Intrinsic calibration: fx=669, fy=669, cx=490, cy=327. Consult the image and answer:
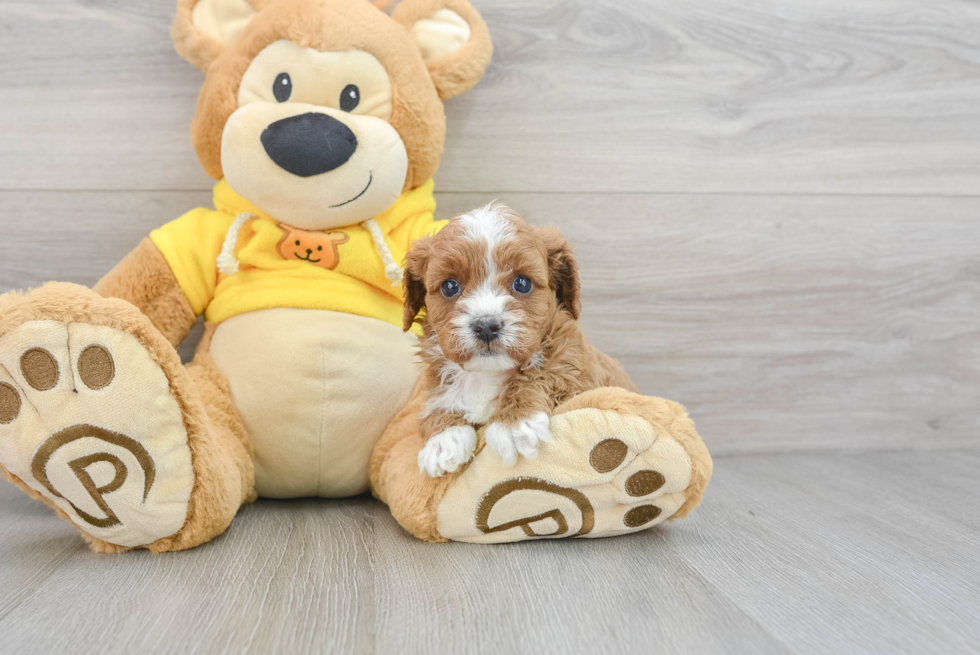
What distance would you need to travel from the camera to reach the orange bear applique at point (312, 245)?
40.8 inches

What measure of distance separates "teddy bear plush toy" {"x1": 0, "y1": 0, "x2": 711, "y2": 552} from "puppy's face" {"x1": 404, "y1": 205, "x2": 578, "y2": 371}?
0.13 meters

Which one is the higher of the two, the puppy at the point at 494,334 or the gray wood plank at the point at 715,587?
the puppy at the point at 494,334

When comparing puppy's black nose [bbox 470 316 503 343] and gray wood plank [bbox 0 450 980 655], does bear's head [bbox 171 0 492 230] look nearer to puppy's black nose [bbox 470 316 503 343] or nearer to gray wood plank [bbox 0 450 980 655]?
puppy's black nose [bbox 470 316 503 343]

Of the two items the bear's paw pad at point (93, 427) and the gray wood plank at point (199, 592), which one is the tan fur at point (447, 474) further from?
the bear's paw pad at point (93, 427)

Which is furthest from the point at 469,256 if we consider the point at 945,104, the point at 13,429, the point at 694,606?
the point at 945,104

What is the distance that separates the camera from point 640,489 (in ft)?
2.74

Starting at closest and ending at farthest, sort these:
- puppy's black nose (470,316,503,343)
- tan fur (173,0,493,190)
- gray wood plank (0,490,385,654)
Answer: gray wood plank (0,490,385,654)
puppy's black nose (470,316,503,343)
tan fur (173,0,493,190)

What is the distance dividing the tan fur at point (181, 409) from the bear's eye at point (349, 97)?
0.42m

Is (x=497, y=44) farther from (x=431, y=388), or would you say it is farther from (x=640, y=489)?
(x=640, y=489)

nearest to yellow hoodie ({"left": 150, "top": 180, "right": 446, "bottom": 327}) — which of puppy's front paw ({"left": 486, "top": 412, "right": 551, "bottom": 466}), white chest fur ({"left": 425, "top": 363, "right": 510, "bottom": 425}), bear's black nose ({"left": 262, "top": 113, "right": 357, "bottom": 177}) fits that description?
bear's black nose ({"left": 262, "top": 113, "right": 357, "bottom": 177})

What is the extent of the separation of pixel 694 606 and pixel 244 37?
1000 millimetres

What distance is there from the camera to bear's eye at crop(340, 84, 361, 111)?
3.28 feet

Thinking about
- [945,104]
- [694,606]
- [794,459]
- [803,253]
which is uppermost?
[945,104]

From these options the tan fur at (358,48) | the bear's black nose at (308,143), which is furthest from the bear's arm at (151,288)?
the bear's black nose at (308,143)
